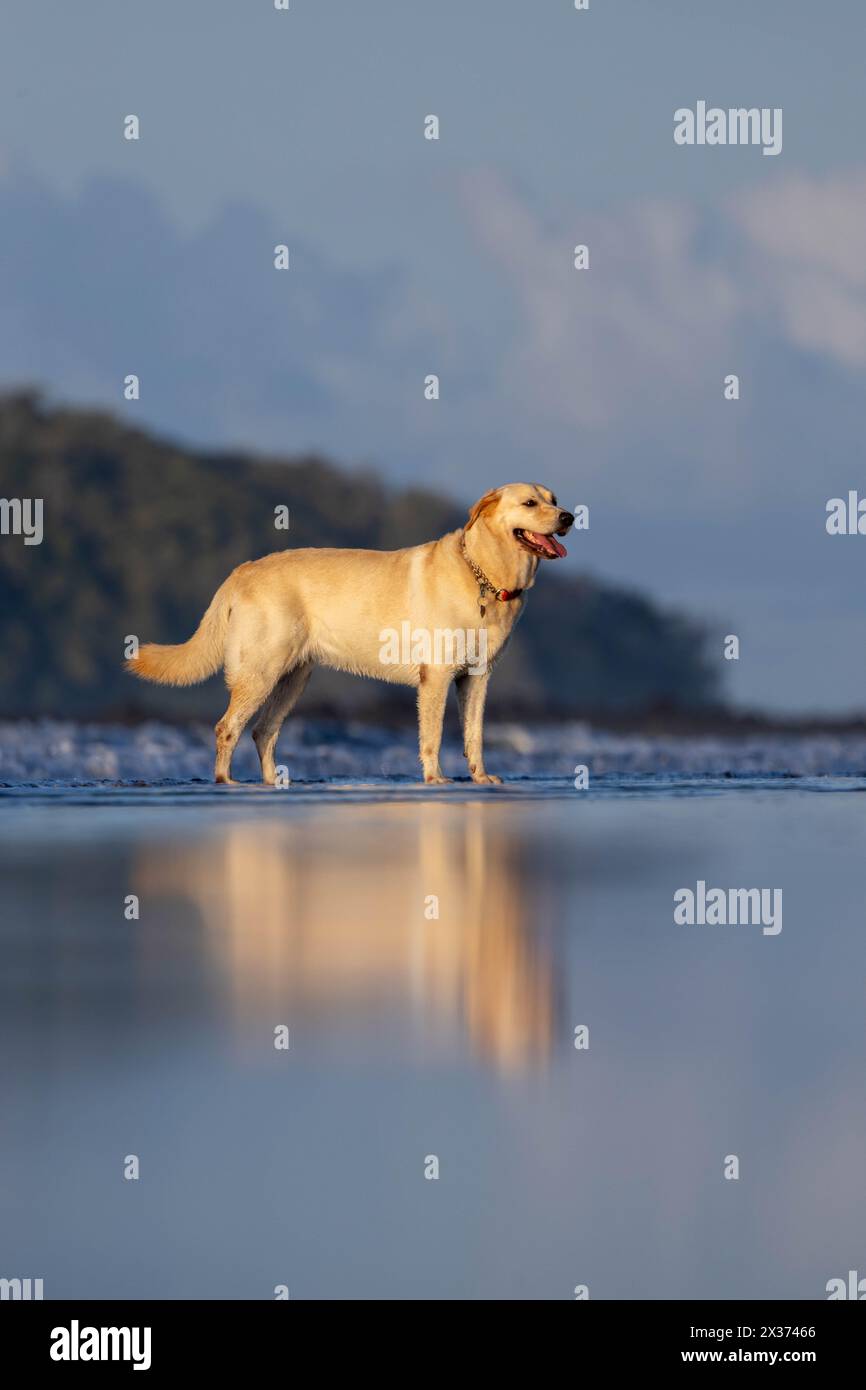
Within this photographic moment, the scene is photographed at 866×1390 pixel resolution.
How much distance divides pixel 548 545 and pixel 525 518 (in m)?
0.17

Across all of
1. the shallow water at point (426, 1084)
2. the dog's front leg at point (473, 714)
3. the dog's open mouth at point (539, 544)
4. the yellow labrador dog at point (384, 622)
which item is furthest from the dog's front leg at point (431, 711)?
the shallow water at point (426, 1084)

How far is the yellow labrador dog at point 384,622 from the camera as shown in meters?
8.98

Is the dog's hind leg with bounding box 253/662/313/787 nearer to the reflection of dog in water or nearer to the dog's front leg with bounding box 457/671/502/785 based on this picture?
the dog's front leg with bounding box 457/671/502/785

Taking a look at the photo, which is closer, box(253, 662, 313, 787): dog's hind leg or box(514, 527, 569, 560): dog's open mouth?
box(514, 527, 569, 560): dog's open mouth

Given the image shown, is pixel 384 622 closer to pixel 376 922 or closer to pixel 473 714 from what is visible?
pixel 473 714

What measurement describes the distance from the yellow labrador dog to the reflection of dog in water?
1.84 meters

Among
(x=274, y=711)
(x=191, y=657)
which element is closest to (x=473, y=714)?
(x=274, y=711)

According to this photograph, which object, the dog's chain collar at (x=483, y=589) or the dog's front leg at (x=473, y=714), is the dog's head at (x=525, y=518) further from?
the dog's front leg at (x=473, y=714)

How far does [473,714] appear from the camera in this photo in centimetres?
908

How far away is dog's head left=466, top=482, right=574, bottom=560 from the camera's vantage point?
29.4 feet

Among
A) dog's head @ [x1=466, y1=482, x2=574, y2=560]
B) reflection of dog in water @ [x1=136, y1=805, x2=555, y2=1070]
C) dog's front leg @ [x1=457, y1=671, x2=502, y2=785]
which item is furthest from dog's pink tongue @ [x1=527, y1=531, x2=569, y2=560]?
reflection of dog in water @ [x1=136, y1=805, x2=555, y2=1070]

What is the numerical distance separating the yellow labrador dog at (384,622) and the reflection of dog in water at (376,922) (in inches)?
72.5
